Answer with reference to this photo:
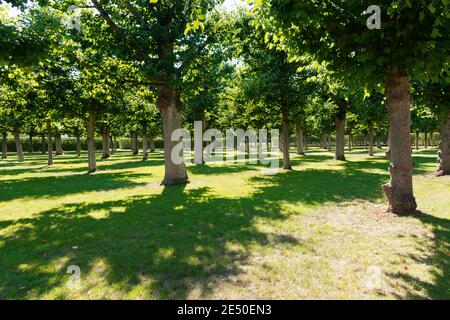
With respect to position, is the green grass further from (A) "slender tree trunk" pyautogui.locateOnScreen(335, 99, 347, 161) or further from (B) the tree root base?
(A) "slender tree trunk" pyautogui.locateOnScreen(335, 99, 347, 161)

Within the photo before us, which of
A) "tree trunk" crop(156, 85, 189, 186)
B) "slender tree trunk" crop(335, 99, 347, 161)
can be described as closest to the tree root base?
"tree trunk" crop(156, 85, 189, 186)

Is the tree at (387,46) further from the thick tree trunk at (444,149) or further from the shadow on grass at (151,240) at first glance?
the thick tree trunk at (444,149)

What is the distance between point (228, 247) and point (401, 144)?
19.1 feet

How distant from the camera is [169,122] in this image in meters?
15.9

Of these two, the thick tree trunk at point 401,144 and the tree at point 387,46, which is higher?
the tree at point 387,46

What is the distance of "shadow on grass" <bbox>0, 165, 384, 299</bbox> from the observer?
17.0 ft

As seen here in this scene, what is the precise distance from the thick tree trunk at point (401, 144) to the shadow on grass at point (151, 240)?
8.72 feet

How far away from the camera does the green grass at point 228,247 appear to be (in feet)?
15.8

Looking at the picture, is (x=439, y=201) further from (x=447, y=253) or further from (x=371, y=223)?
(x=447, y=253)

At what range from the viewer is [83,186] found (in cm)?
1623

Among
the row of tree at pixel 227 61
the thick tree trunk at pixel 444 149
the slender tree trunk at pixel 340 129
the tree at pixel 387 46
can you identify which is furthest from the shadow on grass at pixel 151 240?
the slender tree trunk at pixel 340 129

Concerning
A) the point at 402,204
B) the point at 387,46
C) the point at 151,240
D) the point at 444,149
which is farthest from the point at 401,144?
the point at 444,149
